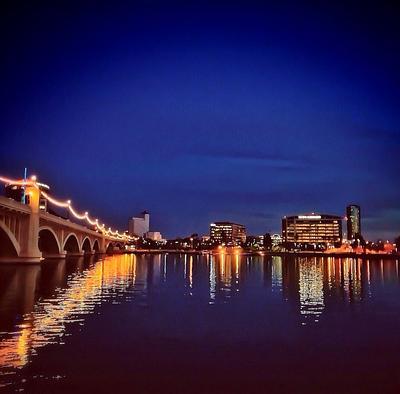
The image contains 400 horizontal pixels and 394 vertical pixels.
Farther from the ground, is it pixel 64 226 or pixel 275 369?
pixel 64 226

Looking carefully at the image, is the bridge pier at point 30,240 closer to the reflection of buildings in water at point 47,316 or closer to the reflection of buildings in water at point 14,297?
the reflection of buildings in water at point 14,297

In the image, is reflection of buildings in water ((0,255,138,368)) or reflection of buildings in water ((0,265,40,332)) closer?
reflection of buildings in water ((0,255,138,368))

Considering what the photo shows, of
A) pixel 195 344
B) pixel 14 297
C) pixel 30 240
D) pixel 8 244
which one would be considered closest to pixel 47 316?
pixel 14 297

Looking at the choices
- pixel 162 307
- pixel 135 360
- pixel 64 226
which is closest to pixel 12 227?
pixel 64 226

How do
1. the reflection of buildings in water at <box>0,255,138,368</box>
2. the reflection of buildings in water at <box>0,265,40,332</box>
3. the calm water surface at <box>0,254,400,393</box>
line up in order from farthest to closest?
the reflection of buildings in water at <box>0,265,40,332</box> < the reflection of buildings in water at <box>0,255,138,368</box> < the calm water surface at <box>0,254,400,393</box>

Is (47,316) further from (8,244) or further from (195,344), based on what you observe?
(8,244)

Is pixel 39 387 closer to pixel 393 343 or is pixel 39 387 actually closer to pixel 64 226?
pixel 393 343

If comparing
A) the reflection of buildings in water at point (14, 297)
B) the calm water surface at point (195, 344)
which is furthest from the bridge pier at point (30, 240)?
the calm water surface at point (195, 344)

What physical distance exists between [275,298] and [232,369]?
2141 cm

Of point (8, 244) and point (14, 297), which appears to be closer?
point (14, 297)

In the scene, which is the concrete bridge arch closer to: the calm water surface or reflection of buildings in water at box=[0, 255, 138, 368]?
reflection of buildings in water at box=[0, 255, 138, 368]

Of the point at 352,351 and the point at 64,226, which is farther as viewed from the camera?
the point at 64,226

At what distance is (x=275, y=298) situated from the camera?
3559 cm

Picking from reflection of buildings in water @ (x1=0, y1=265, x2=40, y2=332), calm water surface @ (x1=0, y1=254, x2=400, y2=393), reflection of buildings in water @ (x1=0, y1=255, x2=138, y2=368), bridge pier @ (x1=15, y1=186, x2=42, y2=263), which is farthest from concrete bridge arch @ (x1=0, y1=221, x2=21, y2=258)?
calm water surface @ (x1=0, y1=254, x2=400, y2=393)
